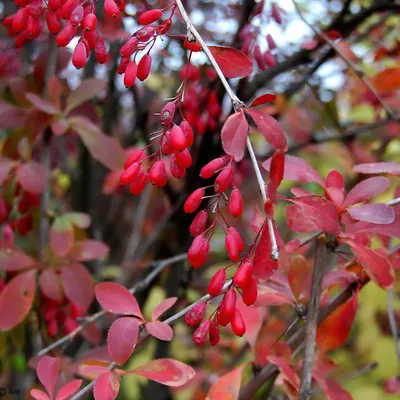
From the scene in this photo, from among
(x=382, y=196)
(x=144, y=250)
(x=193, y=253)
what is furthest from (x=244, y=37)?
(x=382, y=196)

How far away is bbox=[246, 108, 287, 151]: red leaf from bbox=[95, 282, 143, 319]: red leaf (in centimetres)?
23

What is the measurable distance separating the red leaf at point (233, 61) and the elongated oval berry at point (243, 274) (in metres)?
0.19

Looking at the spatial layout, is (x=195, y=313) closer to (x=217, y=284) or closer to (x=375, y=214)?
(x=217, y=284)

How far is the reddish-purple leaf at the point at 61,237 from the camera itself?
0.89 m

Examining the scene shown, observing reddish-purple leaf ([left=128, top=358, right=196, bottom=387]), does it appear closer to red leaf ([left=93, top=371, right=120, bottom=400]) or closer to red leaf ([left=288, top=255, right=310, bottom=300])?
red leaf ([left=93, top=371, right=120, bottom=400])

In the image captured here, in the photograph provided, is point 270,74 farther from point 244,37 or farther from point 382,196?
point 382,196

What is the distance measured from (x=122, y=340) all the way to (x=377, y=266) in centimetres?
26

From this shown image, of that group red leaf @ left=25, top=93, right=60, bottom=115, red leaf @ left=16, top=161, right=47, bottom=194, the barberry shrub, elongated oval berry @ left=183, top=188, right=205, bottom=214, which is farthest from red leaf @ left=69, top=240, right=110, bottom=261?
elongated oval berry @ left=183, top=188, right=205, bottom=214

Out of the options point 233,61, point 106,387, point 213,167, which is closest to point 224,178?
point 213,167

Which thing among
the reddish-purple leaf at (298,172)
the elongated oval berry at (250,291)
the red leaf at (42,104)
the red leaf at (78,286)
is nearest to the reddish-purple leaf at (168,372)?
the elongated oval berry at (250,291)

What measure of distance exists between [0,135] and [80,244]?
A: 0.48m

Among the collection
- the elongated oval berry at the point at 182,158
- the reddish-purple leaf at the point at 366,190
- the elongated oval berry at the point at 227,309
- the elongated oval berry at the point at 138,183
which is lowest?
the elongated oval berry at the point at 227,309

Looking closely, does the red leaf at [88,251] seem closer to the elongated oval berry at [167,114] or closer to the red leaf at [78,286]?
the red leaf at [78,286]

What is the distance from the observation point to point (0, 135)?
1263 millimetres
